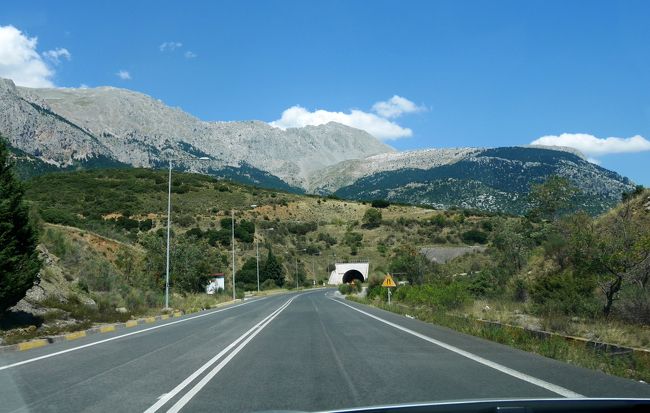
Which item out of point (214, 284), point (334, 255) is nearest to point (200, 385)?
point (214, 284)

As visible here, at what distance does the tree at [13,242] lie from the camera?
19.8 meters

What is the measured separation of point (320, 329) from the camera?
2156 cm

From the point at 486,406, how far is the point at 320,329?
1641cm

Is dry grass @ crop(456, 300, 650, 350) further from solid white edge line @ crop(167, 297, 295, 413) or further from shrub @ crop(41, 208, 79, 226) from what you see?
shrub @ crop(41, 208, 79, 226)

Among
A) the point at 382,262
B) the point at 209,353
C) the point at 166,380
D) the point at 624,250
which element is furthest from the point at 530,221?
the point at 382,262

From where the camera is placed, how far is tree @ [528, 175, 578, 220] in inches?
1570

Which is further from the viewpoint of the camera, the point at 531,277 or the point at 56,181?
the point at 56,181

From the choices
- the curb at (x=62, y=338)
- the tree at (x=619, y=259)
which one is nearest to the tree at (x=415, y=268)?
the curb at (x=62, y=338)

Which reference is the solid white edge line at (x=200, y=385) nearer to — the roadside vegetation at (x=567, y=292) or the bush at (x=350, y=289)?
the roadside vegetation at (x=567, y=292)

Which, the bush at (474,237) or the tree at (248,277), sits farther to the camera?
the bush at (474,237)

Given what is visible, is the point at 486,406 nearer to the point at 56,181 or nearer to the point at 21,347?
the point at 21,347

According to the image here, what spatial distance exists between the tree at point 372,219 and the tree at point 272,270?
26.3 metres

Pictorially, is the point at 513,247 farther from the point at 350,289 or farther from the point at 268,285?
the point at 268,285

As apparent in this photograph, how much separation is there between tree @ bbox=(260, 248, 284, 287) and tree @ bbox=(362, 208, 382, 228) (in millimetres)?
26322
